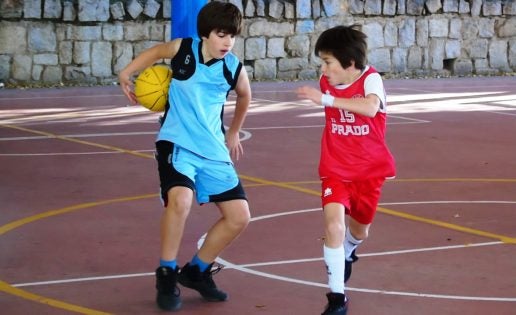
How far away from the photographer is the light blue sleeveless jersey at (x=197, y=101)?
19.4 ft

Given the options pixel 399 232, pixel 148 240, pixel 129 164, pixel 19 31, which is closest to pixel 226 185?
pixel 148 240

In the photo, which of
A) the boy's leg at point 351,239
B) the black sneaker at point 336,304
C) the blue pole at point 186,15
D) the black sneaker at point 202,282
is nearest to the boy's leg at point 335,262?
the black sneaker at point 336,304

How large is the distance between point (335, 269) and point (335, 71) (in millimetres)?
980

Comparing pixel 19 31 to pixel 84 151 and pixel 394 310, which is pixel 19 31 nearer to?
pixel 84 151

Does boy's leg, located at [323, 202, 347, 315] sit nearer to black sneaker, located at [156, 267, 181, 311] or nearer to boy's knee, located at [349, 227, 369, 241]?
boy's knee, located at [349, 227, 369, 241]

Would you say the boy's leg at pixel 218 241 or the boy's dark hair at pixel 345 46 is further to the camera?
the boy's leg at pixel 218 241

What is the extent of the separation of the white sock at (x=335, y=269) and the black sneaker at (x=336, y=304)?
Result: 0.10ft

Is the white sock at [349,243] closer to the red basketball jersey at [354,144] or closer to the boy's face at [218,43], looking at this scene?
the red basketball jersey at [354,144]

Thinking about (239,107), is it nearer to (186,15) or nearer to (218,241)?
(218,241)

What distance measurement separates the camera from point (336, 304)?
5.54 m

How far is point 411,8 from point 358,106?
60.4ft

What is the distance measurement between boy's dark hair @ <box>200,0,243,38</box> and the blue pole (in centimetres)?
185

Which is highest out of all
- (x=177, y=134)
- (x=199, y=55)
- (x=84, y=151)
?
(x=199, y=55)

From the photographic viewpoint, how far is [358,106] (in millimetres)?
5641
